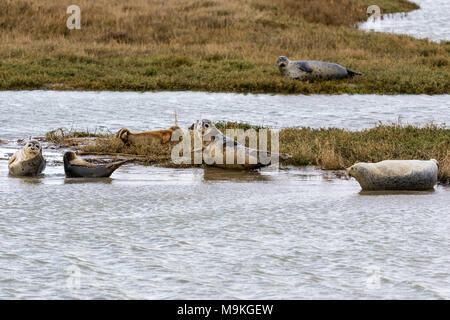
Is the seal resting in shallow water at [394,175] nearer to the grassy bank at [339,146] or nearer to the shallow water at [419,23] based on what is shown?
the grassy bank at [339,146]

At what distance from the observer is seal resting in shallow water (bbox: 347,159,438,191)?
10445 millimetres

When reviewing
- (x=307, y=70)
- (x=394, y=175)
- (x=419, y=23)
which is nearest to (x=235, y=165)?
(x=394, y=175)

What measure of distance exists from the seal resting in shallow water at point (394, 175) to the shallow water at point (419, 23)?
23.3 metres

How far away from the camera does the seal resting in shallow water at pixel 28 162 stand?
11164 mm

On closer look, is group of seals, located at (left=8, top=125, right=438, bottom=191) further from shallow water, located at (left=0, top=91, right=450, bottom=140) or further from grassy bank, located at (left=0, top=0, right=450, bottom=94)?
grassy bank, located at (left=0, top=0, right=450, bottom=94)

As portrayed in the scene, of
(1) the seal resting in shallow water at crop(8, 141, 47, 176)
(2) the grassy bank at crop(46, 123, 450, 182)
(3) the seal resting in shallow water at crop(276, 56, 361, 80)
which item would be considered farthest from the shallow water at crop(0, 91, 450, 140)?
(1) the seal resting in shallow water at crop(8, 141, 47, 176)

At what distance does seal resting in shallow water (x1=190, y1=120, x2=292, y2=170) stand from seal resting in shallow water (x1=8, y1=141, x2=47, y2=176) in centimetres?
244

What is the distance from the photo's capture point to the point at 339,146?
1284cm

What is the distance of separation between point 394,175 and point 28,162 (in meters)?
5.01

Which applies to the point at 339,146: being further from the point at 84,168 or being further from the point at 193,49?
the point at 193,49

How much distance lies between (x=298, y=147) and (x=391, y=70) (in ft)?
38.4

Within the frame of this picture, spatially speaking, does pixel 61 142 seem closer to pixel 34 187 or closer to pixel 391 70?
pixel 34 187

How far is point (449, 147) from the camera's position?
12719 millimetres
